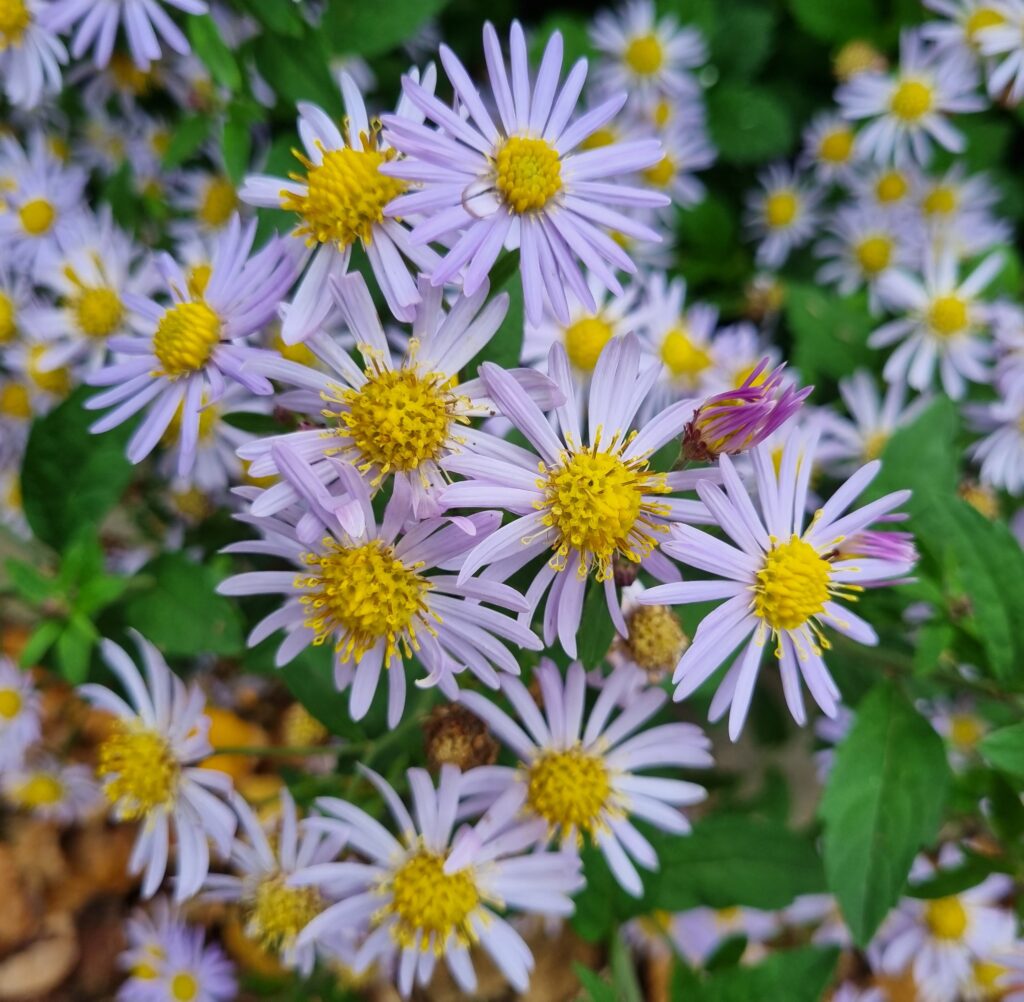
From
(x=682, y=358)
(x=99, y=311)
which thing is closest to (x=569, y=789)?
(x=682, y=358)

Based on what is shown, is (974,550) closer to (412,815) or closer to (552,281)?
(552,281)

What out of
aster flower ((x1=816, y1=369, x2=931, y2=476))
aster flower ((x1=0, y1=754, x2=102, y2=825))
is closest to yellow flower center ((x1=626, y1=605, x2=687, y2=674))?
aster flower ((x1=816, y1=369, x2=931, y2=476))

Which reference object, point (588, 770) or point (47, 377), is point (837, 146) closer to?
point (588, 770)

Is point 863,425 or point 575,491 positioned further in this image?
point 863,425

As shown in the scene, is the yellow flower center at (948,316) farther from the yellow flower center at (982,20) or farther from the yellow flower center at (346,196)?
the yellow flower center at (346,196)

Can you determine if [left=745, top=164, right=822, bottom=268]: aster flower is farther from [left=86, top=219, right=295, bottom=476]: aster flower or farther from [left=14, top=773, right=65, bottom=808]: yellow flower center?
[left=14, top=773, right=65, bottom=808]: yellow flower center

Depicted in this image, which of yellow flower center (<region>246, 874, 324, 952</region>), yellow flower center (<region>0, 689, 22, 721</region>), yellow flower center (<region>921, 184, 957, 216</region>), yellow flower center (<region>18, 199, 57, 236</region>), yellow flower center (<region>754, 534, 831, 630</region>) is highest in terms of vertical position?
yellow flower center (<region>921, 184, 957, 216</region>)

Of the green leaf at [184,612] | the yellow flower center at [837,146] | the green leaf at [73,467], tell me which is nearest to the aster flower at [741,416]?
the green leaf at [184,612]
